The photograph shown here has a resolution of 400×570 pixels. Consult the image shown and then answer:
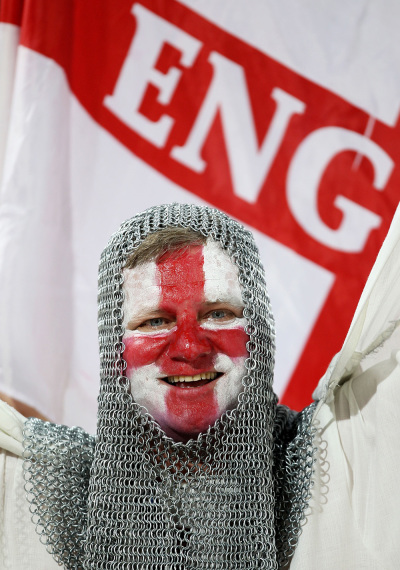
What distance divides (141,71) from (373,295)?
2.10 meters

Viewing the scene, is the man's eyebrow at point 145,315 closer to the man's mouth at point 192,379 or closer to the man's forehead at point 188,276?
the man's forehead at point 188,276

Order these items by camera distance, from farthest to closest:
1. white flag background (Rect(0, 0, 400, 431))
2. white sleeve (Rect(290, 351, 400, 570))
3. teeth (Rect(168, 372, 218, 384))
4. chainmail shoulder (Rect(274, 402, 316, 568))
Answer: white flag background (Rect(0, 0, 400, 431)), teeth (Rect(168, 372, 218, 384)), chainmail shoulder (Rect(274, 402, 316, 568)), white sleeve (Rect(290, 351, 400, 570))

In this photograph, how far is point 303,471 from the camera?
6.84 ft

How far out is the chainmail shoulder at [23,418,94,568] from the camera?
2137 millimetres

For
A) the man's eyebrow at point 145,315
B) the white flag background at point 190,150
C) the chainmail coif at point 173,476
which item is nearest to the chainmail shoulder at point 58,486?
the chainmail coif at point 173,476

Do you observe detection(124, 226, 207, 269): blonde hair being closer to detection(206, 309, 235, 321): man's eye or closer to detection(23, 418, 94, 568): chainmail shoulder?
detection(206, 309, 235, 321): man's eye

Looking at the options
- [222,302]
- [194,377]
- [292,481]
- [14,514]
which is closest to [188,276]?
[222,302]

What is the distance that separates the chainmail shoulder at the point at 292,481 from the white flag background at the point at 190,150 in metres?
1.30

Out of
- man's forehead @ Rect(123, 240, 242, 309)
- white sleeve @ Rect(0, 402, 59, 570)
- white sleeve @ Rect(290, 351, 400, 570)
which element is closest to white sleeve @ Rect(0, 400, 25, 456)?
white sleeve @ Rect(0, 402, 59, 570)

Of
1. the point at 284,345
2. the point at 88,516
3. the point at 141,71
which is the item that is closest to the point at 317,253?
the point at 284,345

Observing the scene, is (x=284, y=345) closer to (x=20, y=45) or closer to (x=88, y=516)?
(x=88, y=516)

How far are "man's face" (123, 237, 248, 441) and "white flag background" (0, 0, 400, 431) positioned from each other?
1359mm

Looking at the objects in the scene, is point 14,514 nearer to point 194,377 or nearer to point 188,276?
point 194,377

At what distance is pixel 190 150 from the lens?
369 cm
